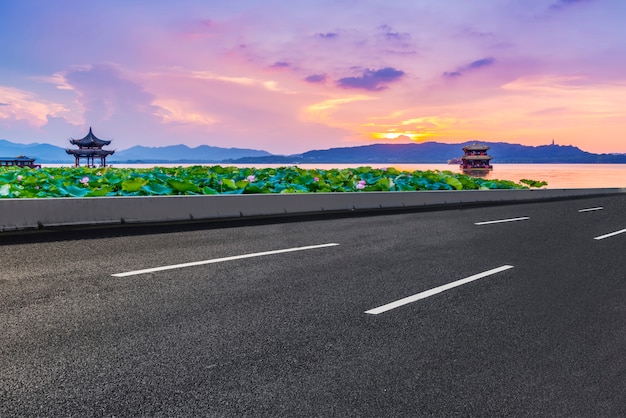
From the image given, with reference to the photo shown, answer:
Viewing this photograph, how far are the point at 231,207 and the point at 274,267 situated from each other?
6.12 meters

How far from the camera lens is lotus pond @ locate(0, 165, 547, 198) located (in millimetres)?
13445

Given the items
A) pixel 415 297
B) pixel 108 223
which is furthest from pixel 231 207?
pixel 415 297

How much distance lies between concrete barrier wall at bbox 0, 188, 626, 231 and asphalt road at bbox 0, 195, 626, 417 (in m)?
1.00

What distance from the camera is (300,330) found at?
187 inches

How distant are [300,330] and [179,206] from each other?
795cm

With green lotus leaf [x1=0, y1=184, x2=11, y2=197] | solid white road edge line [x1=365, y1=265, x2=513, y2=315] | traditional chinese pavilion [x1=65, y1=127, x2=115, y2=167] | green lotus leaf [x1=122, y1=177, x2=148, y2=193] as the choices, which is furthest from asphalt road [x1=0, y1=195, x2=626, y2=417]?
traditional chinese pavilion [x1=65, y1=127, x2=115, y2=167]

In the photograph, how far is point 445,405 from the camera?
346 cm

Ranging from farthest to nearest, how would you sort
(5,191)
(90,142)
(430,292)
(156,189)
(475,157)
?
(475,157)
(90,142)
(156,189)
(5,191)
(430,292)

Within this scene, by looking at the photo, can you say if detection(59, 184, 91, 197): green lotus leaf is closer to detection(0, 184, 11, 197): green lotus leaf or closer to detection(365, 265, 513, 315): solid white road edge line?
detection(0, 184, 11, 197): green lotus leaf

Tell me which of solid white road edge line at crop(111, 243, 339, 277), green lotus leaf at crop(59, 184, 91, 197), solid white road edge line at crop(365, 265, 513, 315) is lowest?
solid white road edge line at crop(365, 265, 513, 315)

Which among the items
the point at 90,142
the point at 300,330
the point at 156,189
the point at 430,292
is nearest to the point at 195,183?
the point at 156,189

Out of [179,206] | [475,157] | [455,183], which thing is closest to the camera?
[179,206]

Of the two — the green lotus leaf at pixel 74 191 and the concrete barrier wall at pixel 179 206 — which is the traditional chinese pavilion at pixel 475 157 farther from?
the green lotus leaf at pixel 74 191

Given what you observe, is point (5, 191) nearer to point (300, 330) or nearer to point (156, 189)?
point (156, 189)
